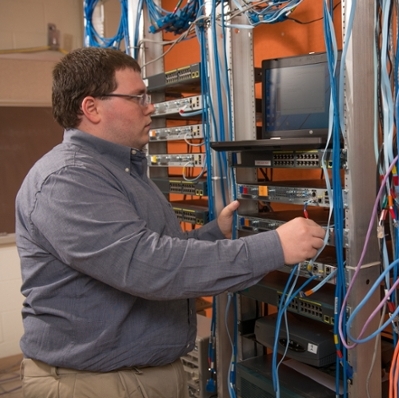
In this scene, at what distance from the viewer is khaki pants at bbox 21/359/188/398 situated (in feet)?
4.62

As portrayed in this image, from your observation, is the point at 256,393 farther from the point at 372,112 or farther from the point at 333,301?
the point at 372,112

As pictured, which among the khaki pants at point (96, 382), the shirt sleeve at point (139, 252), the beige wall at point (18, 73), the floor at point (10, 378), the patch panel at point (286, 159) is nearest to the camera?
the shirt sleeve at point (139, 252)

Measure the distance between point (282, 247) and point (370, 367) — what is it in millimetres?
643

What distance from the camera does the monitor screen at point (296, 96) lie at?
166cm

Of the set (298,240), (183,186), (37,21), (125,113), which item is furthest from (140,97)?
(37,21)

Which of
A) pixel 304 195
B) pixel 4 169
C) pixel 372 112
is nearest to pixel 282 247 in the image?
pixel 304 195

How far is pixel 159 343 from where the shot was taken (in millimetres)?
1450

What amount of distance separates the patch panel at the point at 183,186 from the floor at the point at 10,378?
1791 mm

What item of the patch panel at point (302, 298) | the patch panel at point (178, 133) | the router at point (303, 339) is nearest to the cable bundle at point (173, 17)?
the patch panel at point (178, 133)

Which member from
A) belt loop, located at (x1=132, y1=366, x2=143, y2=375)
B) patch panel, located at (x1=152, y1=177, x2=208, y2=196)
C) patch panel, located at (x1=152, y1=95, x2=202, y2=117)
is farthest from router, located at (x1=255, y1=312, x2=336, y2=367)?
patch panel, located at (x1=152, y1=95, x2=202, y2=117)

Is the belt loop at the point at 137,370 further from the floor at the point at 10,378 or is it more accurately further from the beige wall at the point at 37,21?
the beige wall at the point at 37,21

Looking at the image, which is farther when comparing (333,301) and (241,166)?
(241,166)

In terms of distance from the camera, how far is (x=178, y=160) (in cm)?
242

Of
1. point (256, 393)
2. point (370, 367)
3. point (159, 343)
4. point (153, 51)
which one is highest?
point (153, 51)
